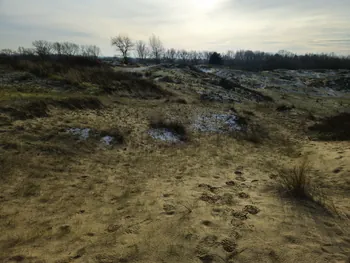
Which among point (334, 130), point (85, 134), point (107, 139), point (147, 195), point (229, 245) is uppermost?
point (85, 134)

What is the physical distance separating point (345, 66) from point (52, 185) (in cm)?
8779

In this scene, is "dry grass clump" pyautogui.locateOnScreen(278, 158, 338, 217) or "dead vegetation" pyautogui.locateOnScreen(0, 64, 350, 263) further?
"dry grass clump" pyautogui.locateOnScreen(278, 158, 338, 217)

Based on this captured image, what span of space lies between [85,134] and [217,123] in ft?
21.5

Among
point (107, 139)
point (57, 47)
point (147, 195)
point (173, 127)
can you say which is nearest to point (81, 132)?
point (107, 139)

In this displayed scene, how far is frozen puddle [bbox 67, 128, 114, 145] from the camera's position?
912cm

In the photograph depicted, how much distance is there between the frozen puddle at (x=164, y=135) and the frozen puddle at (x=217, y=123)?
179 centimetres

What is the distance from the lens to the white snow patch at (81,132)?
9.11 meters

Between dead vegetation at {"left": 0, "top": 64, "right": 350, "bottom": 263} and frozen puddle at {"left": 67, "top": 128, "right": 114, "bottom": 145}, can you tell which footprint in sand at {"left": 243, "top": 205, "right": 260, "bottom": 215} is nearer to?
dead vegetation at {"left": 0, "top": 64, "right": 350, "bottom": 263}

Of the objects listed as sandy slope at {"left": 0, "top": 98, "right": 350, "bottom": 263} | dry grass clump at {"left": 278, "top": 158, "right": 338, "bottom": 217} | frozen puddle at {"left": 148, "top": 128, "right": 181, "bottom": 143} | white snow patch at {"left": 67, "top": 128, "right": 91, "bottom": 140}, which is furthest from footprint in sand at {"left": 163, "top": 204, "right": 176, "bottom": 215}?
frozen puddle at {"left": 148, "top": 128, "right": 181, "bottom": 143}

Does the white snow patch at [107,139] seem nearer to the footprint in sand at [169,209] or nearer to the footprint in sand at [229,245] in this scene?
the footprint in sand at [169,209]

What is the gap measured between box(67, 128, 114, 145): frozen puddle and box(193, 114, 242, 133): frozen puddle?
4412mm

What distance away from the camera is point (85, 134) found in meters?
9.30

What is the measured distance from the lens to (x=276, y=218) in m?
4.79

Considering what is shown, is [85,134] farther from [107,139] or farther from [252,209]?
[252,209]
